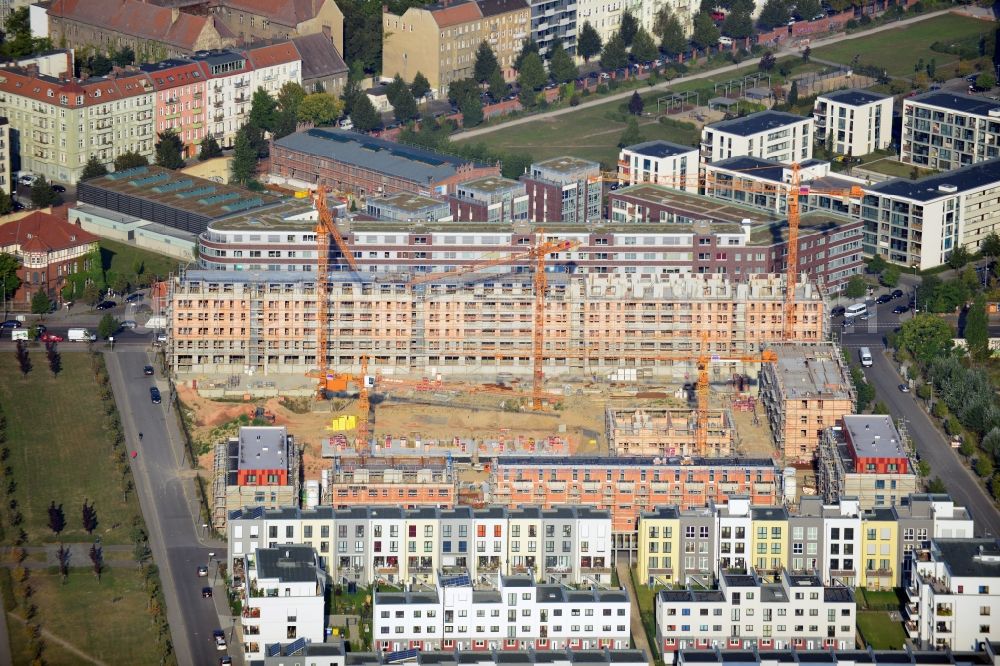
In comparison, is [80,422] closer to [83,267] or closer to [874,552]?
[83,267]

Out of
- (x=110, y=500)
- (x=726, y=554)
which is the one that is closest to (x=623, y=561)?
(x=726, y=554)

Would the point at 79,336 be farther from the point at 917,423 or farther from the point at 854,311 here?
the point at 917,423

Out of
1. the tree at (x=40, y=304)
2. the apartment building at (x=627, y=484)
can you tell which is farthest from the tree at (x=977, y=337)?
the tree at (x=40, y=304)

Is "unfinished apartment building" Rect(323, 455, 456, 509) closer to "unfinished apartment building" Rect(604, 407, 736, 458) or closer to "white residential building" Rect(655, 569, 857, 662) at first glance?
"unfinished apartment building" Rect(604, 407, 736, 458)

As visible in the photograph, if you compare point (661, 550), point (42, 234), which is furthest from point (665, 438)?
point (42, 234)

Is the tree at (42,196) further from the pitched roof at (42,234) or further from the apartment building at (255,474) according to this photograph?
the apartment building at (255,474)

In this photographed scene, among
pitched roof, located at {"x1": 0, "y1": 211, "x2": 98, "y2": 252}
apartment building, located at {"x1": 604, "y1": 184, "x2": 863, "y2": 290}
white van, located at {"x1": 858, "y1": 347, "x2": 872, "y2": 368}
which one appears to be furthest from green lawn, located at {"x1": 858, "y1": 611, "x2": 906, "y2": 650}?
pitched roof, located at {"x1": 0, "y1": 211, "x2": 98, "y2": 252}
